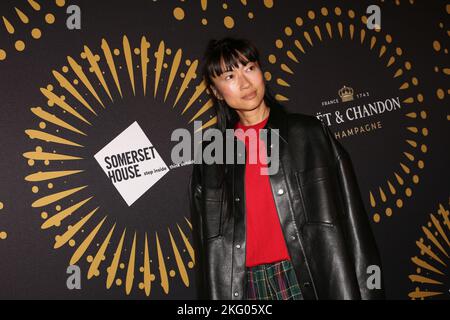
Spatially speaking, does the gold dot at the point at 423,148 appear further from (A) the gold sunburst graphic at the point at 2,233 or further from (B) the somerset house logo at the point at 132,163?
(A) the gold sunburst graphic at the point at 2,233

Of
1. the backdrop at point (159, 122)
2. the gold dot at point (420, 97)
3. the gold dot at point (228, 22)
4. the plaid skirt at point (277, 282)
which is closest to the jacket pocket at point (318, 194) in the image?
the plaid skirt at point (277, 282)

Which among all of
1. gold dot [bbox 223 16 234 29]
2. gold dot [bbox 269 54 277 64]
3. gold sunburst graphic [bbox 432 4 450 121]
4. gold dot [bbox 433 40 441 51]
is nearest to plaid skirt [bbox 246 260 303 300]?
gold dot [bbox 269 54 277 64]

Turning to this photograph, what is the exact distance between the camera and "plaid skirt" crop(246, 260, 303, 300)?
1935 millimetres

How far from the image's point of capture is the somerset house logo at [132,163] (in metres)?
2.46

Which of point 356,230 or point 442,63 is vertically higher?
point 442,63

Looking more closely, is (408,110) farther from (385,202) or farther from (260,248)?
(260,248)

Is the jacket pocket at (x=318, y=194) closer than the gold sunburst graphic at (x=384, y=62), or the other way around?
the jacket pocket at (x=318, y=194)

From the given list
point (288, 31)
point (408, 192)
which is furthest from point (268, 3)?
point (408, 192)

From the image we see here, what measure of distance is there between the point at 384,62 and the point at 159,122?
1.36 meters

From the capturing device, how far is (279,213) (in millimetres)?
1954

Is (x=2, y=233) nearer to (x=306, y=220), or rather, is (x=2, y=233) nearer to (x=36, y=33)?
(x=36, y=33)

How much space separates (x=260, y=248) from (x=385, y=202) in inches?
47.2

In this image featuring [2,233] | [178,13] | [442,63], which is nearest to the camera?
[2,233]

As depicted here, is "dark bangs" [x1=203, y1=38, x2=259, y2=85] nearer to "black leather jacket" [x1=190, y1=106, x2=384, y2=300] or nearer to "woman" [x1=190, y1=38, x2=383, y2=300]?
"woman" [x1=190, y1=38, x2=383, y2=300]
